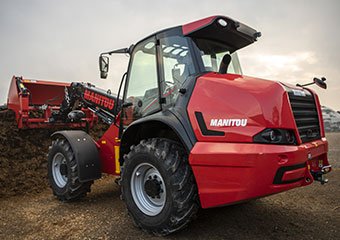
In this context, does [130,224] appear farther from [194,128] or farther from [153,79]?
[153,79]

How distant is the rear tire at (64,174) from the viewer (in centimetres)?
503

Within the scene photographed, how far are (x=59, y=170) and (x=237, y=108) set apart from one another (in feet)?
12.1

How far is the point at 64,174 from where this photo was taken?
538 centimetres

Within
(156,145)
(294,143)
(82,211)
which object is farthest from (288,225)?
(82,211)

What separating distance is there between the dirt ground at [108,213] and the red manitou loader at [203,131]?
406 mm

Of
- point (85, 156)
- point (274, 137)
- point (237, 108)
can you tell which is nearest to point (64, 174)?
point (85, 156)

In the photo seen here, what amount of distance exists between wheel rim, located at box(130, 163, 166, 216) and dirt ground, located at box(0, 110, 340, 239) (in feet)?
1.01

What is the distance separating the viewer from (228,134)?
125 inches

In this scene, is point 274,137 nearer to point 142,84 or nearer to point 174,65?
point 174,65

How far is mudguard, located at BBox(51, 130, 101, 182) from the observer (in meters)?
4.94

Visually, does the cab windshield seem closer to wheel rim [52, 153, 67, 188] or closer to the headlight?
the headlight

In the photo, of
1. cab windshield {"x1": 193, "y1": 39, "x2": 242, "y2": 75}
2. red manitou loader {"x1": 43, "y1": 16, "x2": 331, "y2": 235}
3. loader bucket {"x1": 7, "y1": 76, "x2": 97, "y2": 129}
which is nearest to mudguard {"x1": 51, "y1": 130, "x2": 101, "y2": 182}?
red manitou loader {"x1": 43, "y1": 16, "x2": 331, "y2": 235}

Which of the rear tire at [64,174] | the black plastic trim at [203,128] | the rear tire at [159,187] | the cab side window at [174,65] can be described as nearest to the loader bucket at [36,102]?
the rear tire at [64,174]

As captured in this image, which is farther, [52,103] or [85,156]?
[52,103]
